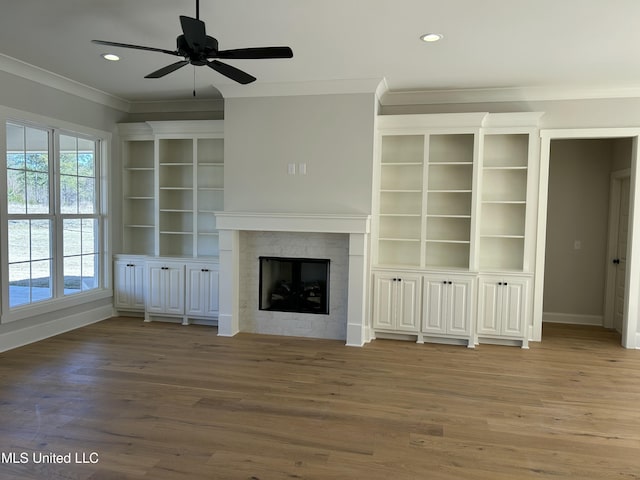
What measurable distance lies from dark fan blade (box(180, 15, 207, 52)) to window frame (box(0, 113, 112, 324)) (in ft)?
9.13

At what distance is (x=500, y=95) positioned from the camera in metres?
5.14

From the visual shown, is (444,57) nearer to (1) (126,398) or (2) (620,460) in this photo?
(2) (620,460)

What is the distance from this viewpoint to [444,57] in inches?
162

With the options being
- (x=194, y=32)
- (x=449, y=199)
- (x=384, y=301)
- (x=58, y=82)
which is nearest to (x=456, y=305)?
(x=384, y=301)

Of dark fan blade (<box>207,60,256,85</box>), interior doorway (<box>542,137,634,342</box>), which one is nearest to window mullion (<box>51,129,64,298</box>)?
dark fan blade (<box>207,60,256,85</box>)

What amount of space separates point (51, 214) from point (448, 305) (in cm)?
461

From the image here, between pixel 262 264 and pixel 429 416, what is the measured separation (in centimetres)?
284

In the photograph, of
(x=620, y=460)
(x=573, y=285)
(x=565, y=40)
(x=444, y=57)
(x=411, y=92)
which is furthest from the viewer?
(x=573, y=285)

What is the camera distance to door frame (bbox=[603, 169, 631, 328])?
5.79 metres

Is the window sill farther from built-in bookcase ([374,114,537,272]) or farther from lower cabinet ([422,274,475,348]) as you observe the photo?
lower cabinet ([422,274,475,348])

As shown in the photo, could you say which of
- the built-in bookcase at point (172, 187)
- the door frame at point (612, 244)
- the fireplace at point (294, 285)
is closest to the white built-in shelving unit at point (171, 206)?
the built-in bookcase at point (172, 187)

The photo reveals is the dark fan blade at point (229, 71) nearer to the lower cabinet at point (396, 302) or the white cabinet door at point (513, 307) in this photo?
the lower cabinet at point (396, 302)

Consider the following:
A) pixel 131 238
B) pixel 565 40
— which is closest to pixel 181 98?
pixel 131 238

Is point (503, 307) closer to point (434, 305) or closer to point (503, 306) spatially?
point (503, 306)
